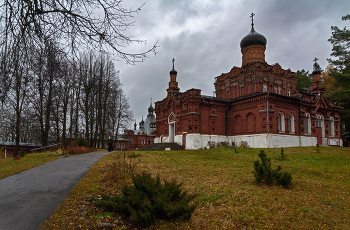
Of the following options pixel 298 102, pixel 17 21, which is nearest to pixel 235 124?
pixel 298 102

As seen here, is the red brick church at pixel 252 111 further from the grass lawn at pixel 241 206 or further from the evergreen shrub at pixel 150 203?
the evergreen shrub at pixel 150 203

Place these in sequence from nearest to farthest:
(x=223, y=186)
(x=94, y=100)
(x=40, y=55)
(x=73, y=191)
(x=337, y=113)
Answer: (x=40, y=55) < (x=73, y=191) < (x=223, y=186) < (x=94, y=100) < (x=337, y=113)

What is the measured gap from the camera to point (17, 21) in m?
5.04

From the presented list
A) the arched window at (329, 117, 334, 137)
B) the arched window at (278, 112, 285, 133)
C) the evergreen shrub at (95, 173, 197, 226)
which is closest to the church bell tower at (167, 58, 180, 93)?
the arched window at (278, 112, 285, 133)

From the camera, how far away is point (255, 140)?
27266mm

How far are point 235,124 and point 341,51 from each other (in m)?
13.5

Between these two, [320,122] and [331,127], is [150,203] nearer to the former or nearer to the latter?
[320,122]

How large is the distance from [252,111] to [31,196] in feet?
81.8

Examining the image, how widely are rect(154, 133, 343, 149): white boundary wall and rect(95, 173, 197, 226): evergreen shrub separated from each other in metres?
22.7

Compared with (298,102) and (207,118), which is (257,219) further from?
(298,102)

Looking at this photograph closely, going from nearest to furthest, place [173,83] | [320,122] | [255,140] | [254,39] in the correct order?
[255,140] < [320,122] < [254,39] < [173,83]

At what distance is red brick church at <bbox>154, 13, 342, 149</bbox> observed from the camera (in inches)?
1072

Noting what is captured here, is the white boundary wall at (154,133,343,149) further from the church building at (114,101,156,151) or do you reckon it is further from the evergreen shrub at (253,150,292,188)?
the church building at (114,101,156,151)

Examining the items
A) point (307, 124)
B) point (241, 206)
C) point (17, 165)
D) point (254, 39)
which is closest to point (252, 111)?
point (307, 124)
